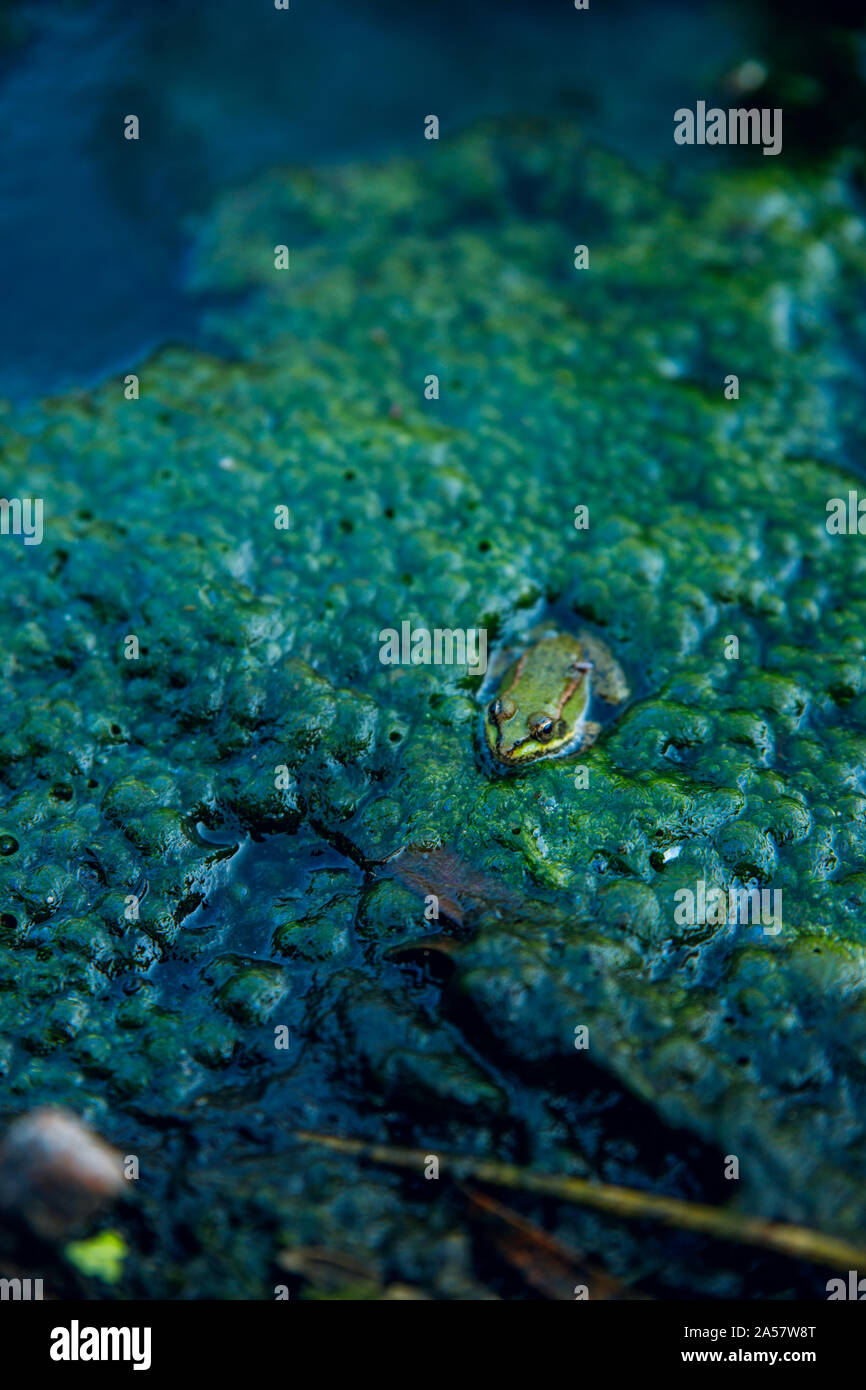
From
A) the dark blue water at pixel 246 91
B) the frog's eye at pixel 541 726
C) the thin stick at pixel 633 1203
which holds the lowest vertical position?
the thin stick at pixel 633 1203

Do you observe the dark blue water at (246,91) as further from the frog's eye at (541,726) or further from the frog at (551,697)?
the frog's eye at (541,726)

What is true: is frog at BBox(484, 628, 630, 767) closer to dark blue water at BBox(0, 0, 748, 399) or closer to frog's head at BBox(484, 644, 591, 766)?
frog's head at BBox(484, 644, 591, 766)

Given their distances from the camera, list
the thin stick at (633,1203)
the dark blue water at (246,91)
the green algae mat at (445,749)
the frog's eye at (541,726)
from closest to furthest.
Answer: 1. the thin stick at (633,1203)
2. the green algae mat at (445,749)
3. the frog's eye at (541,726)
4. the dark blue water at (246,91)

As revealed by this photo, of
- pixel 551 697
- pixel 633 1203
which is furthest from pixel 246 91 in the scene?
pixel 633 1203

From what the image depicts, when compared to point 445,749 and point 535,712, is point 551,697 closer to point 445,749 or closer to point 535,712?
point 535,712

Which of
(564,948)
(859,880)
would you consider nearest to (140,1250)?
(564,948)

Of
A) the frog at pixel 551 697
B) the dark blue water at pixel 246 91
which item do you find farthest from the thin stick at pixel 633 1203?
the dark blue water at pixel 246 91
